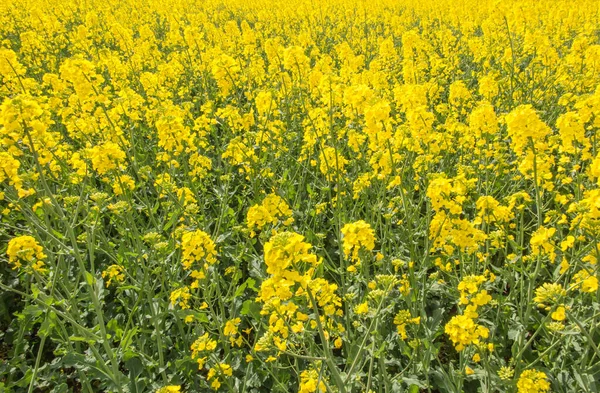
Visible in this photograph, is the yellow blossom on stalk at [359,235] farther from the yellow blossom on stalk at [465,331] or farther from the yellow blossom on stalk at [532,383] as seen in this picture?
the yellow blossom on stalk at [532,383]

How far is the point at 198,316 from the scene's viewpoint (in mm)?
2621

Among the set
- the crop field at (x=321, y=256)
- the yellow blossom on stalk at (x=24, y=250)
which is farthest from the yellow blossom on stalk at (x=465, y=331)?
the yellow blossom on stalk at (x=24, y=250)

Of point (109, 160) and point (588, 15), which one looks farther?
point (588, 15)

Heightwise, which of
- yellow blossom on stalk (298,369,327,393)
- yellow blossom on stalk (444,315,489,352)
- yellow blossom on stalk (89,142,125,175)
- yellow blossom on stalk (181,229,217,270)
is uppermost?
yellow blossom on stalk (89,142,125,175)

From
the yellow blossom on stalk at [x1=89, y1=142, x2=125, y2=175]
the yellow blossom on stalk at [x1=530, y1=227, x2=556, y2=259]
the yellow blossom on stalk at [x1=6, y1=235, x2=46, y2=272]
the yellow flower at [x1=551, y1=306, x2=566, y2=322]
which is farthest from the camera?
the yellow blossom on stalk at [x1=89, y1=142, x2=125, y2=175]

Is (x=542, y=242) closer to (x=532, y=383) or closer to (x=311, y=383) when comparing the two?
(x=532, y=383)

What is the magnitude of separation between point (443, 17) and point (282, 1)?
6514 millimetres

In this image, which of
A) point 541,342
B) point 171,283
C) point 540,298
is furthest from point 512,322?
point 171,283

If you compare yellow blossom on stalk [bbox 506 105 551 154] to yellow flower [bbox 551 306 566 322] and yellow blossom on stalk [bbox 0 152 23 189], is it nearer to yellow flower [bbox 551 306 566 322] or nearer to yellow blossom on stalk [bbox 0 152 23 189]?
yellow flower [bbox 551 306 566 322]

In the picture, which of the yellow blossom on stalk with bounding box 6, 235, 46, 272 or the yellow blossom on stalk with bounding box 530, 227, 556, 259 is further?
the yellow blossom on stalk with bounding box 6, 235, 46, 272

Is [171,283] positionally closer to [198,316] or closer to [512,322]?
[198,316]

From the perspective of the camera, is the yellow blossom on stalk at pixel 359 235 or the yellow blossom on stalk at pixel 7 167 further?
the yellow blossom on stalk at pixel 7 167

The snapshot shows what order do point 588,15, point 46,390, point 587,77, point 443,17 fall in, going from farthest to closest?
point 443,17, point 588,15, point 587,77, point 46,390

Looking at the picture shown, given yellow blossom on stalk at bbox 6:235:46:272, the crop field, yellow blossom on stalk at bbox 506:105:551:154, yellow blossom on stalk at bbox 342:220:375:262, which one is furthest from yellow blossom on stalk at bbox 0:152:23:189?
yellow blossom on stalk at bbox 506:105:551:154
